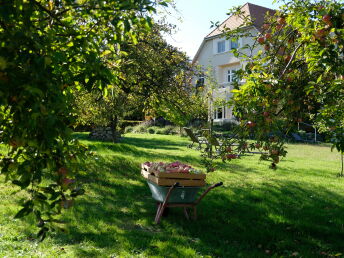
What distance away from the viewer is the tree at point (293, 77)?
157 inches

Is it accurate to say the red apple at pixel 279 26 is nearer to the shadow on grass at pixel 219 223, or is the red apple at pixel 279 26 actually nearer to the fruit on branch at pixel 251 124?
the fruit on branch at pixel 251 124

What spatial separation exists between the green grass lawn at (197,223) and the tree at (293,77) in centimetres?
148

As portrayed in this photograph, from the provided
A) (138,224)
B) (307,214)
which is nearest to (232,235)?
(138,224)

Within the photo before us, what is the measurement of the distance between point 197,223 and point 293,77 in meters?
2.79

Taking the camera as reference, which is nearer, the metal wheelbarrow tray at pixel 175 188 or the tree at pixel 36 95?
the tree at pixel 36 95

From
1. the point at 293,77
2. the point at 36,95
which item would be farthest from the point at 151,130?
the point at 36,95

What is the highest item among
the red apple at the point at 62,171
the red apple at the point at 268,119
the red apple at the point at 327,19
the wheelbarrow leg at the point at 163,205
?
the red apple at the point at 327,19

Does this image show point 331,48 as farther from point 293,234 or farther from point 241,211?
point 241,211

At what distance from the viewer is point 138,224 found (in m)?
6.07

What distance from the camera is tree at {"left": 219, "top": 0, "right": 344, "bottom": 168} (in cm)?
398

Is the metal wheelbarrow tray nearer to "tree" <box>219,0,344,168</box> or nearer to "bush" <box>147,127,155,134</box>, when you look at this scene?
"tree" <box>219,0,344,168</box>

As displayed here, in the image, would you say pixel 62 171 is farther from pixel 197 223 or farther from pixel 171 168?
pixel 197 223

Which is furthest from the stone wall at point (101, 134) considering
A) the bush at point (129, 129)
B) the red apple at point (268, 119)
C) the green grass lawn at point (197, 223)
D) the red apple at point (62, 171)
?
the red apple at point (62, 171)

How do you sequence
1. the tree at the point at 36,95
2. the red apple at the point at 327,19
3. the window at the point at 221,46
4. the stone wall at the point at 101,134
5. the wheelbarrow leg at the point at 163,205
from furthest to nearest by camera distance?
the window at the point at 221,46 < the stone wall at the point at 101,134 < the wheelbarrow leg at the point at 163,205 < the red apple at the point at 327,19 < the tree at the point at 36,95
